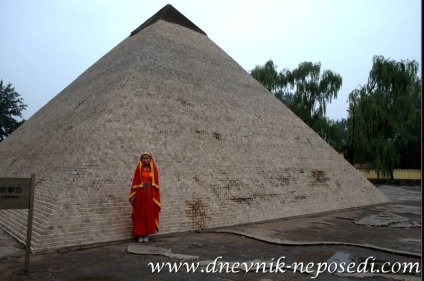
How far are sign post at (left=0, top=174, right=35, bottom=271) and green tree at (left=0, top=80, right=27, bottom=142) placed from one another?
105ft

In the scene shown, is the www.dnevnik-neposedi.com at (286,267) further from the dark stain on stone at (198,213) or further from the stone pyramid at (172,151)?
the dark stain on stone at (198,213)

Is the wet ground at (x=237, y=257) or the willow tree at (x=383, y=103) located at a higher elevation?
the willow tree at (x=383, y=103)

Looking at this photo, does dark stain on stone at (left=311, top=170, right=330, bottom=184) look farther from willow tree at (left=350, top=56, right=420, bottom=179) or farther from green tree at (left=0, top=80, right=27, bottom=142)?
green tree at (left=0, top=80, right=27, bottom=142)

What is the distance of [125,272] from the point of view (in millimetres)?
4527

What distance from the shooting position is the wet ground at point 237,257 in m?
4.48

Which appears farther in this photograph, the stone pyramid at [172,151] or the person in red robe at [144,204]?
the stone pyramid at [172,151]

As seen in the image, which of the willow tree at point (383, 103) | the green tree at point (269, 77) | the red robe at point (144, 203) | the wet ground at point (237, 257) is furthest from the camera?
the green tree at point (269, 77)

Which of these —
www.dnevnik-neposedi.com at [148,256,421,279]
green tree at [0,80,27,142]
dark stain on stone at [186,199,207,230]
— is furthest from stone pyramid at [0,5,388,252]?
green tree at [0,80,27,142]

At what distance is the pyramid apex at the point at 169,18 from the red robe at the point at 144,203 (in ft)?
32.9

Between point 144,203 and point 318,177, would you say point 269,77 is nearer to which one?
point 318,177

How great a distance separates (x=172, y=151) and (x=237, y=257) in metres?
3.84

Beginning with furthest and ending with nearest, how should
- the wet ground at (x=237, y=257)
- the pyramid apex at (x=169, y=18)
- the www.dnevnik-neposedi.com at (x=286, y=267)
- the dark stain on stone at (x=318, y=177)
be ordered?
the pyramid apex at (x=169, y=18), the dark stain on stone at (x=318, y=177), the www.dnevnik-neposedi.com at (x=286, y=267), the wet ground at (x=237, y=257)

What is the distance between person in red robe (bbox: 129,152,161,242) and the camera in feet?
20.8

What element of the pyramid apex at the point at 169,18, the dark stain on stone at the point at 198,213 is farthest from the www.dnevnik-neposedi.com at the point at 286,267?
the pyramid apex at the point at 169,18
